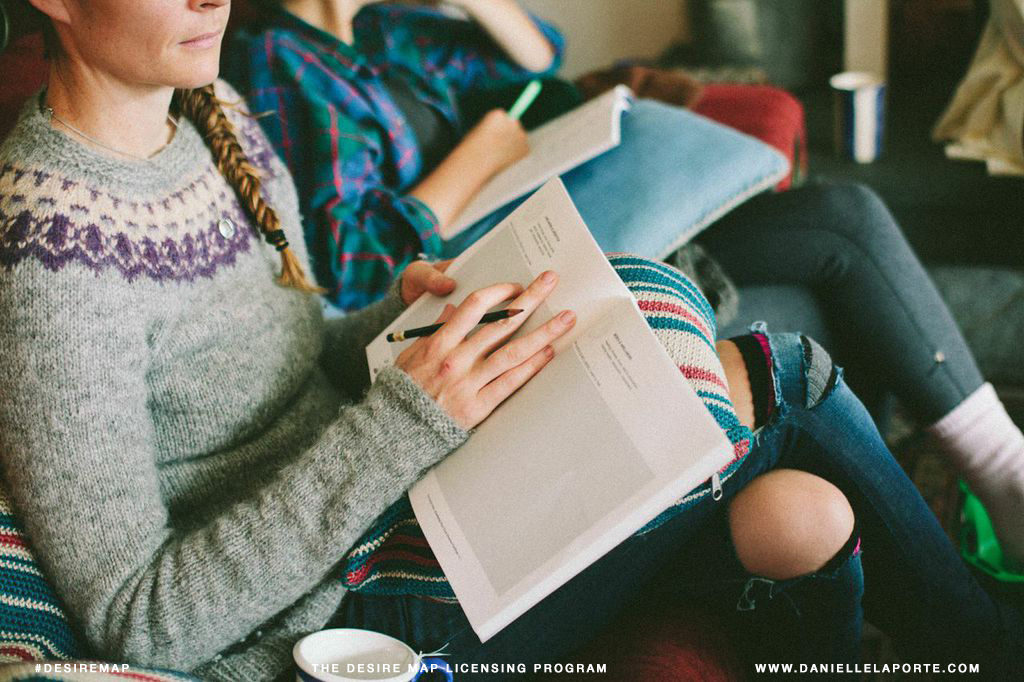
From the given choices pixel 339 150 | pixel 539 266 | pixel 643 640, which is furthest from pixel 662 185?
pixel 643 640

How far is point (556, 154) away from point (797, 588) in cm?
77

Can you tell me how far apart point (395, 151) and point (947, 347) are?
88 centimetres

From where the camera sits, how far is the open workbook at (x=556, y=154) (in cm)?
124

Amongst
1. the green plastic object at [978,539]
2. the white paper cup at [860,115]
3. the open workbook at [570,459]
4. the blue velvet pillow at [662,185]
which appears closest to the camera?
the open workbook at [570,459]

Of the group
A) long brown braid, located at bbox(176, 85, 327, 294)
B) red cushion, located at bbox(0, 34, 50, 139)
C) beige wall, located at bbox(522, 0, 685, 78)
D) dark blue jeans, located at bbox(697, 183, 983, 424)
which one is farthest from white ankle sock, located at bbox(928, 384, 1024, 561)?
beige wall, located at bbox(522, 0, 685, 78)

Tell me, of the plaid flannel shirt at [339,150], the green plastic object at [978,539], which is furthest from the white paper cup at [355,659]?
the green plastic object at [978,539]

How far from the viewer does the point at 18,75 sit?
102cm

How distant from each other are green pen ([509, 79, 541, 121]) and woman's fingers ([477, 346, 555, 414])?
1022 mm

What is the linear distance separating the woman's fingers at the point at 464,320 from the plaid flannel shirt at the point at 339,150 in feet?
1.76

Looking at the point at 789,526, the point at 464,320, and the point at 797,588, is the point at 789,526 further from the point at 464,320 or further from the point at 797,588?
the point at 464,320

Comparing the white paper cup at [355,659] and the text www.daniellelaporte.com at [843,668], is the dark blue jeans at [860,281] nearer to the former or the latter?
the text www.daniellelaporte.com at [843,668]

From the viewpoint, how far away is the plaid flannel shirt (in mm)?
1234

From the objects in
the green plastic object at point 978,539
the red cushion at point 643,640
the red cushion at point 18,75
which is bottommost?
the green plastic object at point 978,539

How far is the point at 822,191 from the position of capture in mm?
1268
